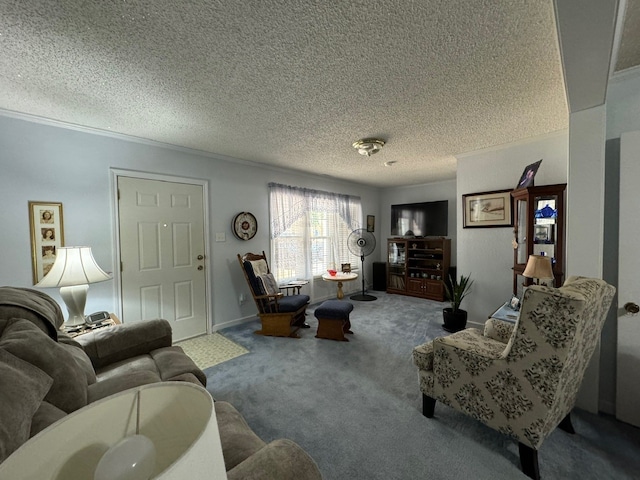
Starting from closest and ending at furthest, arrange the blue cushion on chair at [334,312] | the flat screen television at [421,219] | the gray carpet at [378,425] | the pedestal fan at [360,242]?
the gray carpet at [378,425], the blue cushion on chair at [334,312], the flat screen television at [421,219], the pedestal fan at [360,242]

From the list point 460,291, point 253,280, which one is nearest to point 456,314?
point 460,291

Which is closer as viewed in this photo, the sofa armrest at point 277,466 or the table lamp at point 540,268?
the sofa armrest at point 277,466

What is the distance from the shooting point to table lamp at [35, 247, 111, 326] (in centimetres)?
193

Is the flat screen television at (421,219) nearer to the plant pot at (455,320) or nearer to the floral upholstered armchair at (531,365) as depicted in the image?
the plant pot at (455,320)

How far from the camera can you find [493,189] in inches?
133

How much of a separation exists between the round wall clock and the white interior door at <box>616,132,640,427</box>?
3.69 meters

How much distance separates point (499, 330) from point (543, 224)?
4.10 feet

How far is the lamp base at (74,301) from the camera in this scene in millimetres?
2021

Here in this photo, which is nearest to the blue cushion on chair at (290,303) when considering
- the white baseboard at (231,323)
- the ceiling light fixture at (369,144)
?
the white baseboard at (231,323)

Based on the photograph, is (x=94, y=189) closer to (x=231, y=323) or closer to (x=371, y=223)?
(x=231, y=323)

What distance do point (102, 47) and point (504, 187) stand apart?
3.98 meters

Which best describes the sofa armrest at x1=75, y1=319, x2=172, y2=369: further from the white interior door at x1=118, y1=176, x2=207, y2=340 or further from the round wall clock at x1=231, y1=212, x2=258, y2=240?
the round wall clock at x1=231, y1=212, x2=258, y2=240

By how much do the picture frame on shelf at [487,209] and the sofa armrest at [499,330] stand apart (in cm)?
177

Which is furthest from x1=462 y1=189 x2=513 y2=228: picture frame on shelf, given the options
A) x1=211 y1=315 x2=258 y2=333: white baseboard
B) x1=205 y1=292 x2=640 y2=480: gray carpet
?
x1=211 y1=315 x2=258 y2=333: white baseboard
